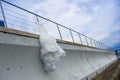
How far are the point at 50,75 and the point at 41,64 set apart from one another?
0.50m

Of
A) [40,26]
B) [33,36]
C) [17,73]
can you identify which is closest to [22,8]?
[40,26]

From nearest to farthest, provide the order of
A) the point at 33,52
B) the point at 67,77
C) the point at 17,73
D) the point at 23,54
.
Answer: the point at 17,73, the point at 23,54, the point at 33,52, the point at 67,77

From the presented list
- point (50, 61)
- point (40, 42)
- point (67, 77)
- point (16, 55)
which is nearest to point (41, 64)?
point (50, 61)

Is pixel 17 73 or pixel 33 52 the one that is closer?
pixel 17 73

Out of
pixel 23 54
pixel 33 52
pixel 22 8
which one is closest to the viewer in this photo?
pixel 23 54

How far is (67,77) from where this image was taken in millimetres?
7492

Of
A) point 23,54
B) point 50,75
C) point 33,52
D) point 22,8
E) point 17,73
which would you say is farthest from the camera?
point 22,8

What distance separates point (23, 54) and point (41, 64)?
0.95m

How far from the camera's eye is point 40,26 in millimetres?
6949

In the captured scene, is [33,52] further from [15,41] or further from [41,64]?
[15,41]

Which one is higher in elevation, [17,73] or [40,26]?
[40,26]

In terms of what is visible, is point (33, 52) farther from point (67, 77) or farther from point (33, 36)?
point (67, 77)

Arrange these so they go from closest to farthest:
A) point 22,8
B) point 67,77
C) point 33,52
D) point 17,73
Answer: point 17,73, point 33,52, point 22,8, point 67,77

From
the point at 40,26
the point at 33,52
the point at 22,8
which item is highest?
the point at 22,8
